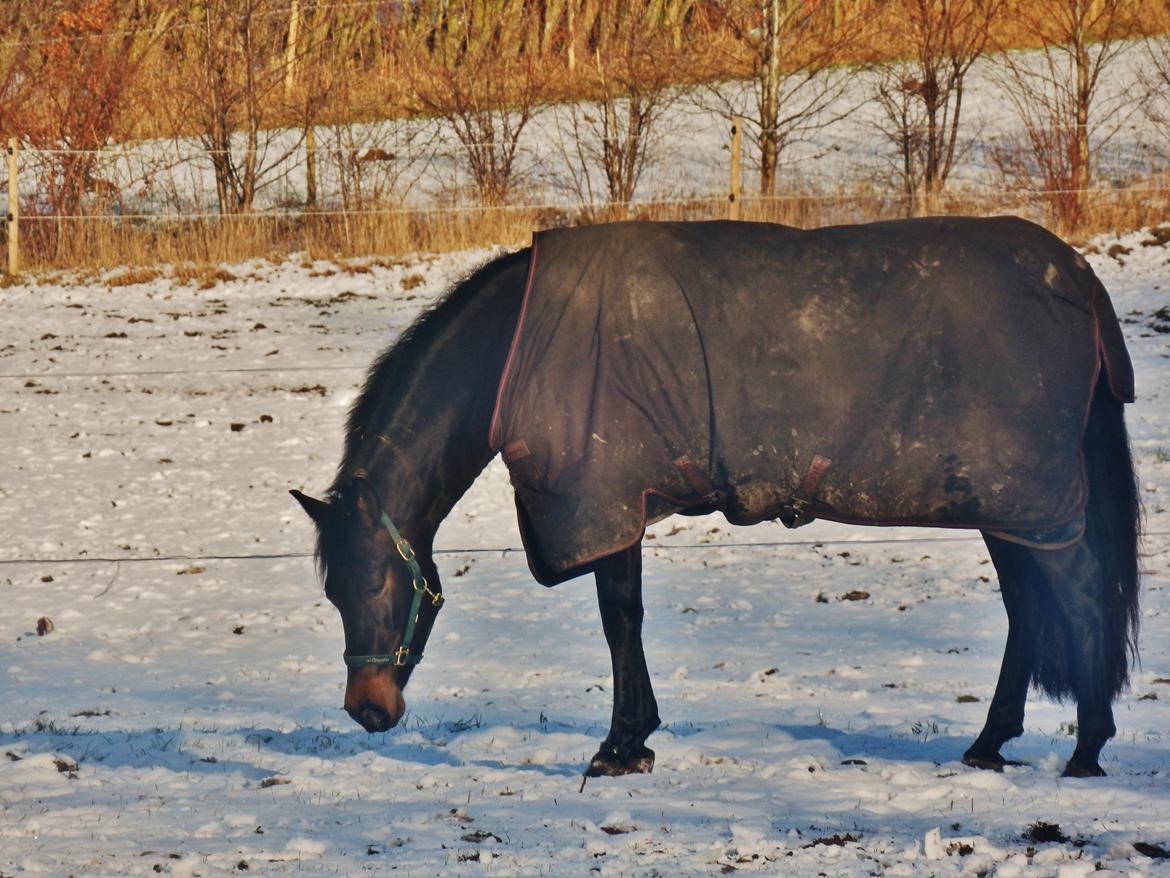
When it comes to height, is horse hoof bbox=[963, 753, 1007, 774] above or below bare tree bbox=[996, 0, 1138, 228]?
below

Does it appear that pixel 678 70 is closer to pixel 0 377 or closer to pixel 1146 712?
pixel 0 377

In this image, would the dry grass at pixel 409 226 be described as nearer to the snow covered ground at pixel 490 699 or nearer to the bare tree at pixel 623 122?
the bare tree at pixel 623 122

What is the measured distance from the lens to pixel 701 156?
23203 millimetres

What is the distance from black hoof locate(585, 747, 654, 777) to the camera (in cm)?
423

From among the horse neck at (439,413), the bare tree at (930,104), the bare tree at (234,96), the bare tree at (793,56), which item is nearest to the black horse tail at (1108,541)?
the horse neck at (439,413)

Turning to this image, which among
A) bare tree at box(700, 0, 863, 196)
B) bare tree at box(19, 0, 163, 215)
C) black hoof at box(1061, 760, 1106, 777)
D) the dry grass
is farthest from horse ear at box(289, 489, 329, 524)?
bare tree at box(700, 0, 863, 196)

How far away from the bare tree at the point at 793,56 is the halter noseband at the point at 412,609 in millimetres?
17224

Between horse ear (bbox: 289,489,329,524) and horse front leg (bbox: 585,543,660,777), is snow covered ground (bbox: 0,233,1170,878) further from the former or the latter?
horse ear (bbox: 289,489,329,524)

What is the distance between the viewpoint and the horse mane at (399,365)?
4.21 meters

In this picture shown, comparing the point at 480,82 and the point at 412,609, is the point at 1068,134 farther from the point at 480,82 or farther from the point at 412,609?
the point at 412,609

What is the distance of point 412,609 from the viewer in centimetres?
414

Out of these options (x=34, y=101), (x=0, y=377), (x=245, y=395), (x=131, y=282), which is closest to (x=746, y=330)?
(x=245, y=395)

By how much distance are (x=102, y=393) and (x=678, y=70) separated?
588 inches

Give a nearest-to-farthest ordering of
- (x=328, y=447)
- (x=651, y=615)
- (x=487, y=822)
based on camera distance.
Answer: (x=487, y=822) → (x=651, y=615) → (x=328, y=447)
